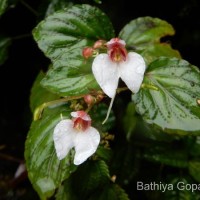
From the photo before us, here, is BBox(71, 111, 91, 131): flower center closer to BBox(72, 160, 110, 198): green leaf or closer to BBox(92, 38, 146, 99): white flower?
BBox(92, 38, 146, 99): white flower

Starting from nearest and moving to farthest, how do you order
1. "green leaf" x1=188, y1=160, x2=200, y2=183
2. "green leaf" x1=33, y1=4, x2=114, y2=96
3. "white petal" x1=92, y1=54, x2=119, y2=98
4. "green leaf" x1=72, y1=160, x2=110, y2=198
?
"white petal" x1=92, y1=54, x2=119, y2=98, "green leaf" x1=33, y1=4, x2=114, y2=96, "green leaf" x1=72, y1=160, x2=110, y2=198, "green leaf" x1=188, y1=160, x2=200, y2=183

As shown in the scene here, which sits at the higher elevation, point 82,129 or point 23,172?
point 82,129

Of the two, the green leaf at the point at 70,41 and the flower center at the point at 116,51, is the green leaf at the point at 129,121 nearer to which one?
the green leaf at the point at 70,41

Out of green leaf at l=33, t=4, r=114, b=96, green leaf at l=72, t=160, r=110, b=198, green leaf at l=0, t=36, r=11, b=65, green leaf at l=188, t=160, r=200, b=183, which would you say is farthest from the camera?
green leaf at l=0, t=36, r=11, b=65

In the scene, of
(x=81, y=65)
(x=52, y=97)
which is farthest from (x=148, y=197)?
(x=81, y=65)

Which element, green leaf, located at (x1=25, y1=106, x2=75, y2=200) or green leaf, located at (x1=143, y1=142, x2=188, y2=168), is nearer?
green leaf, located at (x1=25, y1=106, x2=75, y2=200)

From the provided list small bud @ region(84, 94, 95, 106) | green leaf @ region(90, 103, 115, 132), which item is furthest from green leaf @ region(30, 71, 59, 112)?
small bud @ region(84, 94, 95, 106)

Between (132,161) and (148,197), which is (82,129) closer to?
(132,161)
